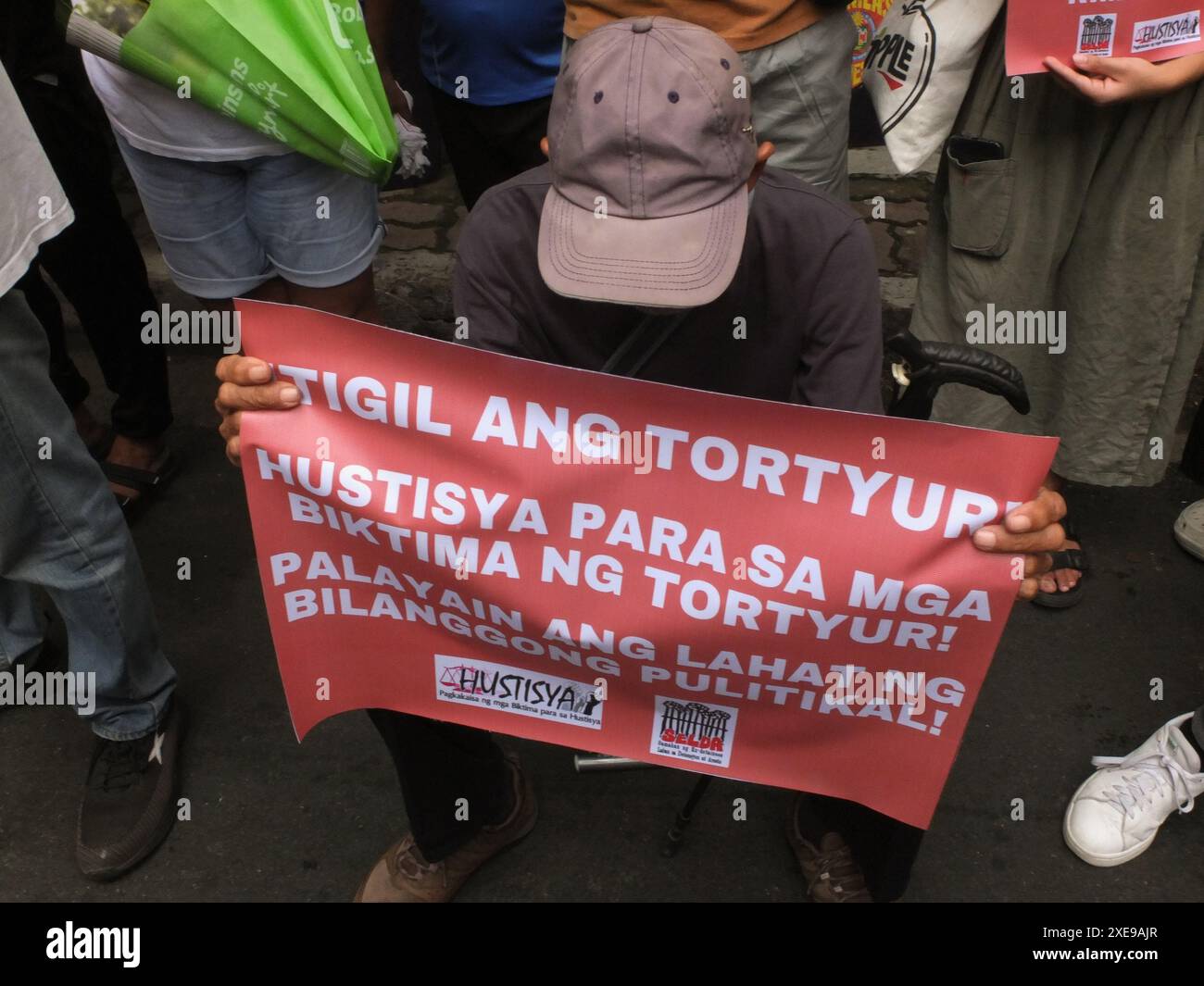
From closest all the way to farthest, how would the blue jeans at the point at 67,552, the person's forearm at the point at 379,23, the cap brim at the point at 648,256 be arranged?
the cap brim at the point at 648,256 < the blue jeans at the point at 67,552 < the person's forearm at the point at 379,23

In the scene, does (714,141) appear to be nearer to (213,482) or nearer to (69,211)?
(69,211)

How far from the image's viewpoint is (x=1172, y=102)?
2.44 m

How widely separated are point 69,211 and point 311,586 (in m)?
0.94

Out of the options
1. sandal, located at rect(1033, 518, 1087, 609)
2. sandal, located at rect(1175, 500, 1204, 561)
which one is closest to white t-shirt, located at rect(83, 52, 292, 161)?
sandal, located at rect(1033, 518, 1087, 609)

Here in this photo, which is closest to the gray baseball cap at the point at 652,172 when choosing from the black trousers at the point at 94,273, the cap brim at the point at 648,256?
the cap brim at the point at 648,256

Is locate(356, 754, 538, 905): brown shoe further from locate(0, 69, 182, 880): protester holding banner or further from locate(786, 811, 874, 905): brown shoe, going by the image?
locate(786, 811, 874, 905): brown shoe

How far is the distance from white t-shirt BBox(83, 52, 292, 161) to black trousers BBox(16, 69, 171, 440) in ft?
1.51

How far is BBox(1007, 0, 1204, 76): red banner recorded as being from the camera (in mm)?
2287

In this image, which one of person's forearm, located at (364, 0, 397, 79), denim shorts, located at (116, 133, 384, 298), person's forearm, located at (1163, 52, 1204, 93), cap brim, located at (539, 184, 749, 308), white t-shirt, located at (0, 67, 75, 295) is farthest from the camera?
person's forearm, located at (364, 0, 397, 79)

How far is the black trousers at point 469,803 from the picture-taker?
2.17 metres

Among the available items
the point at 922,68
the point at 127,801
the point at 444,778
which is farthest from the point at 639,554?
the point at 127,801

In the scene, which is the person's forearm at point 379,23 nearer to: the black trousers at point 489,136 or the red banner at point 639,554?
the black trousers at point 489,136

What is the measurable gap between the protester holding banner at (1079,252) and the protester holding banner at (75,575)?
6.47ft
